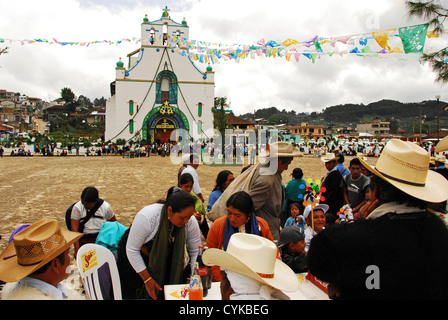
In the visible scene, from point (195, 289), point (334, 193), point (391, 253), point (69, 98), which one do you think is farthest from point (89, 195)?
→ point (69, 98)

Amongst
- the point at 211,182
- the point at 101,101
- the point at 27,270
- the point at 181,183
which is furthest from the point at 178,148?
the point at 101,101

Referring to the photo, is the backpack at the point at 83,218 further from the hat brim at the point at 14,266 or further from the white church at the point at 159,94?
the white church at the point at 159,94

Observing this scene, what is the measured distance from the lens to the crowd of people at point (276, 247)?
4.99 ft

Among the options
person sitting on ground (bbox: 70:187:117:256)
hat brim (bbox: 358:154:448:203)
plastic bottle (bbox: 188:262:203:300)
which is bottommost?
plastic bottle (bbox: 188:262:203:300)

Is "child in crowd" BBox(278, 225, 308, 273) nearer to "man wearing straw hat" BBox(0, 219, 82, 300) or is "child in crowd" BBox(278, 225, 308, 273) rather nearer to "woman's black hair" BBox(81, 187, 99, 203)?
"man wearing straw hat" BBox(0, 219, 82, 300)

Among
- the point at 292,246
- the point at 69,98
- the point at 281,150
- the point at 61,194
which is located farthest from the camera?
the point at 69,98

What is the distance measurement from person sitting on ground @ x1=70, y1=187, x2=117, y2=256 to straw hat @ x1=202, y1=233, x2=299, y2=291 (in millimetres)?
2484

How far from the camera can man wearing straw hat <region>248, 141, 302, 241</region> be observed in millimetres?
3682

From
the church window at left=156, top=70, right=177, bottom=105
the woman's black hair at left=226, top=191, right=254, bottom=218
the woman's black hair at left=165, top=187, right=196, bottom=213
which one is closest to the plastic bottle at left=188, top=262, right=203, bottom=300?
the woman's black hair at left=165, top=187, right=196, bottom=213

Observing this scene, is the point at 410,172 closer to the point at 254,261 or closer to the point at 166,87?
the point at 254,261

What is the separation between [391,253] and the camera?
151cm

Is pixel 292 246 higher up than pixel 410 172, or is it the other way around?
pixel 410 172

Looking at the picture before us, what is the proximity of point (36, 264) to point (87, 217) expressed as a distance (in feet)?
6.80

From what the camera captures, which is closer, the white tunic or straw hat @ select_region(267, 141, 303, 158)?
straw hat @ select_region(267, 141, 303, 158)
